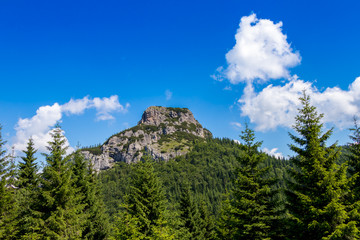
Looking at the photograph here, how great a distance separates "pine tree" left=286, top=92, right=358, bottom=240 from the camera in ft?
39.4

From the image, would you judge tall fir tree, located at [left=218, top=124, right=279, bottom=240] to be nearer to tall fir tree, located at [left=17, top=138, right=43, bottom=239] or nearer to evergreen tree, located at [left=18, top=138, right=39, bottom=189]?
tall fir tree, located at [left=17, top=138, right=43, bottom=239]

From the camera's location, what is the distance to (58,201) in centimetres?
1617

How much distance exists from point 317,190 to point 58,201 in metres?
18.2

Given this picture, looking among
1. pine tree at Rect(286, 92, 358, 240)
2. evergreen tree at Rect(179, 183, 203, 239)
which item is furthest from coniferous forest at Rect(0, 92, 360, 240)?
evergreen tree at Rect(179, 183, 203, 239)

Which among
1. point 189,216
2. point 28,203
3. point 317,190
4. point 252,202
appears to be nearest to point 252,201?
point 252,202

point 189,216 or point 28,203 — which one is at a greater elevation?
point 28,203

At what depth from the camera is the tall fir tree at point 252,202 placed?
14859mm

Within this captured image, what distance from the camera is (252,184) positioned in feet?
50.8

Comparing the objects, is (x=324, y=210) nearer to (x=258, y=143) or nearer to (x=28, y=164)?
(x=258, y=143)

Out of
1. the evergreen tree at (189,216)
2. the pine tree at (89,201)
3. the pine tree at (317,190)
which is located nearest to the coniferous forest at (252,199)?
the pine tree at (317,190)

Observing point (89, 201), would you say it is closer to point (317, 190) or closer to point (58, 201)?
point (58, 201)

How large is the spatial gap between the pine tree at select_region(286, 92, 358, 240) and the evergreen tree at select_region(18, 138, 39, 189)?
24.0 m

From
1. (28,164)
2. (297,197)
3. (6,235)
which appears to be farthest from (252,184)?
(28,164)

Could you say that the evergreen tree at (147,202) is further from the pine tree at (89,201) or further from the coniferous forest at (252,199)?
the pine tree at (89,201)
